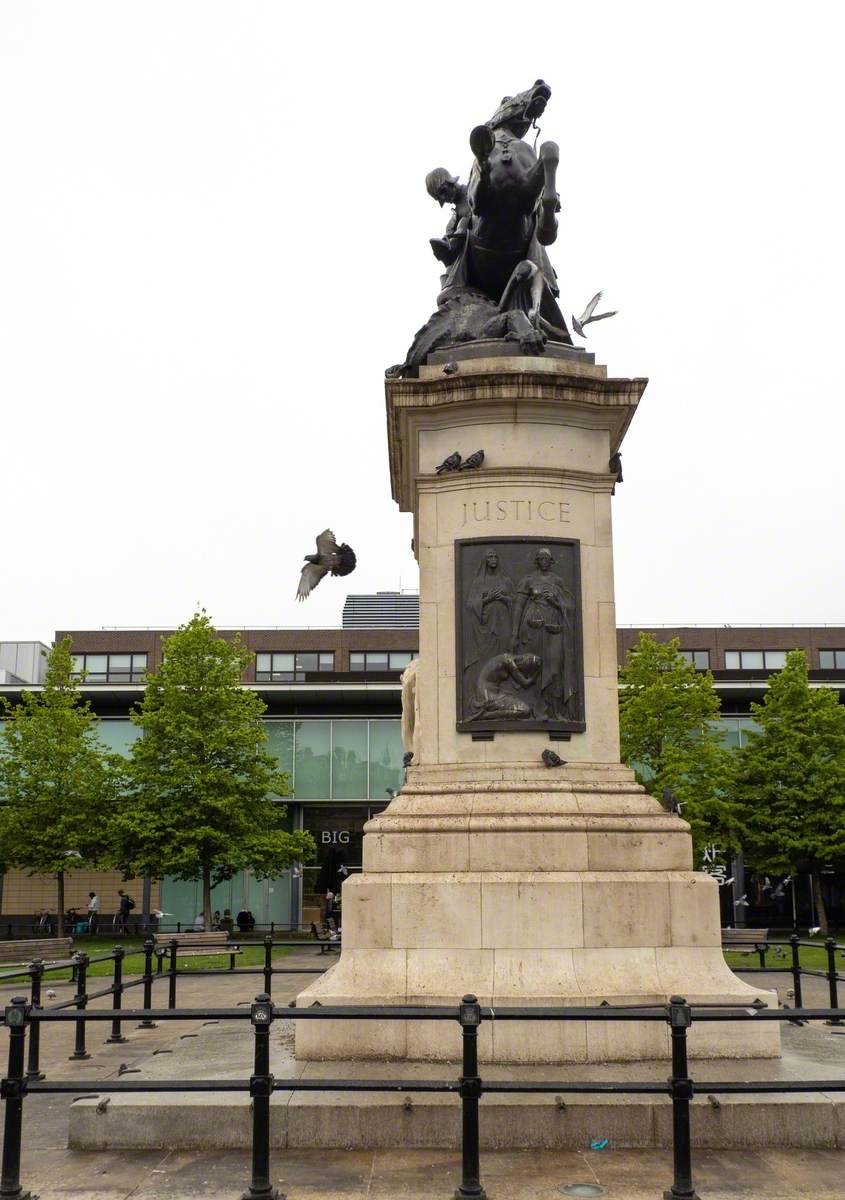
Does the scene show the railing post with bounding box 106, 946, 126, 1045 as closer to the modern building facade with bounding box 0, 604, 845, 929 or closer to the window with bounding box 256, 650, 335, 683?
the modern building facade with bounding box 0, 604, 845, 929

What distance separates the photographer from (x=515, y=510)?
11.7 metres

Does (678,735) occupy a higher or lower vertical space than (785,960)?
higher

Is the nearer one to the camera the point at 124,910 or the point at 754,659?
the point at 124,910

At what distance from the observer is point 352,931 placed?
10.1 m

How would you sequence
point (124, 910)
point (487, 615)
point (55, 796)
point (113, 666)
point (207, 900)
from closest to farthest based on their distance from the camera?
point (487, 615)
point (207, 900)
point (55, 796)
point (124, 910)
point (113, 666)

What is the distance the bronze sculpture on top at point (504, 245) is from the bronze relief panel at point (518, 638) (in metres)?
2.65

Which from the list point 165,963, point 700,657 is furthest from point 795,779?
point 165,963

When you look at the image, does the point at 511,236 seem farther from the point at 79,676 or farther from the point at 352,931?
the point at 79,676

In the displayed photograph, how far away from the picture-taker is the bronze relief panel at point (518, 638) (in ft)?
36.8

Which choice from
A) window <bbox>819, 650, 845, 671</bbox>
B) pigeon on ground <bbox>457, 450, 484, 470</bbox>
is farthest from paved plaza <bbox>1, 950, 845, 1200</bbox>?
window <bbox>819, 650, 845, 671</bbox>

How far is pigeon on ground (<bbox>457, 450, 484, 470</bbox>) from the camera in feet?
38.6

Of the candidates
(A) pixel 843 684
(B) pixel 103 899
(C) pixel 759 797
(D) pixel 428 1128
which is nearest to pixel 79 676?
(B) pixel 103 899

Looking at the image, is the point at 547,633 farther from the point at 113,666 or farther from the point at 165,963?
the point at 113,666

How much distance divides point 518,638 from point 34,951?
2637 centimetres
